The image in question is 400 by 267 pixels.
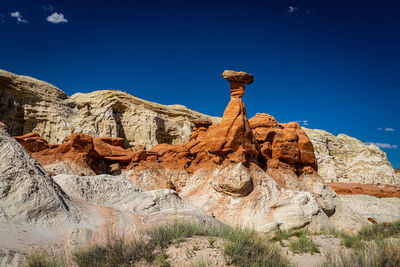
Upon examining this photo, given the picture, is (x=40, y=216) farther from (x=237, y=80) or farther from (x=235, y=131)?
(x=237, y=80)

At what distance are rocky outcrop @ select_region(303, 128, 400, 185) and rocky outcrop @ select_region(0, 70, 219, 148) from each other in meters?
19.6

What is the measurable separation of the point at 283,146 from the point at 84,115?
2568 cm

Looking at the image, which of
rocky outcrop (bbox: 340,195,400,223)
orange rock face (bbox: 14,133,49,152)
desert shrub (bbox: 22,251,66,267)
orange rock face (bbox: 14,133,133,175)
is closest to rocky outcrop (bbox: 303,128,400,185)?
rocky outcrop (bbox: 340,195,400,223)

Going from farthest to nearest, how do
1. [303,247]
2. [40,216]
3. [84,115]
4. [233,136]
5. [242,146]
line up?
1. [84,115]
2. [233,136]
3. [242,146]
4. [303,247]
5. [40,216]

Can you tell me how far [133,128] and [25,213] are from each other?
29933mm

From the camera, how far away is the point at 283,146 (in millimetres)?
14445

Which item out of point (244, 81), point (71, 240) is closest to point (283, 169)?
point (244, 81)

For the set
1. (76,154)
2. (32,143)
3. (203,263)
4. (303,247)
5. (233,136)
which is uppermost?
(233,136)

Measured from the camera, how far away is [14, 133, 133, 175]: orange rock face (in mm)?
16078

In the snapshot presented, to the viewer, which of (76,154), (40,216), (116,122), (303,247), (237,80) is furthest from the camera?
(116,122)

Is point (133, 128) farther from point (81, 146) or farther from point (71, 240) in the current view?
point (71, 240)

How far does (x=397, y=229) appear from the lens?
9.20m

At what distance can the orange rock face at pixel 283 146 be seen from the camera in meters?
14.4

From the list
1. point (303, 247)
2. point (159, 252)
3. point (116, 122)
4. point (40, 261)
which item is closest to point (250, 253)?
point (159, 252)
